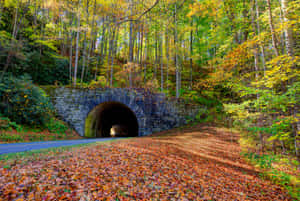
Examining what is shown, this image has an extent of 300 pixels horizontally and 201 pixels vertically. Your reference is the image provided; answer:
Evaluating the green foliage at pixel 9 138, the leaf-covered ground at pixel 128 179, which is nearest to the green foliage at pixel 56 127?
the green foliage at pixel 9 138

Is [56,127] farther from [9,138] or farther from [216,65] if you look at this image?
[216,65]

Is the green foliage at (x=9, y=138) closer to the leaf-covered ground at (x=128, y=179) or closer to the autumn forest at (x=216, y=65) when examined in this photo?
the autumn forest at (x=216, y=65)

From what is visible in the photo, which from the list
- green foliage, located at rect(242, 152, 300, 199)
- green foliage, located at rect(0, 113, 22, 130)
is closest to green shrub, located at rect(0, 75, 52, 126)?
green foliage, located at rect(0, 113, 22, 130)

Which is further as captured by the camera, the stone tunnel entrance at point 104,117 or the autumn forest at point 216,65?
the stone tunnel entrance at point 104,117

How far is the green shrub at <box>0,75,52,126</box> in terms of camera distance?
8016 mm

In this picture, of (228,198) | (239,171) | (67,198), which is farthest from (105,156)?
(239,171)

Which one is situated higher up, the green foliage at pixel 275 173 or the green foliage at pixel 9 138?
the green foliage at pixel 9 138

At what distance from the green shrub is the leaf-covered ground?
637 centimetres

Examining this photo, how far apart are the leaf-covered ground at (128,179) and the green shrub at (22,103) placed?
637 cm

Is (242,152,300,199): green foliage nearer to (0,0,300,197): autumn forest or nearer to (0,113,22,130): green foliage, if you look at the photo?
(0,0,300,197): autumn forest

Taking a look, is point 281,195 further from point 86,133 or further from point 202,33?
point 202,33

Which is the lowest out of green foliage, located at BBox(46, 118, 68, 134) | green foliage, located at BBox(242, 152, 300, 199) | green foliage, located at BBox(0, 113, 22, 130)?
green foliage, located at BBox(242, 152, 300, 199)

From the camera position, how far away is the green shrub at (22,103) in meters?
8.02

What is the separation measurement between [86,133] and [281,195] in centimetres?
1143
